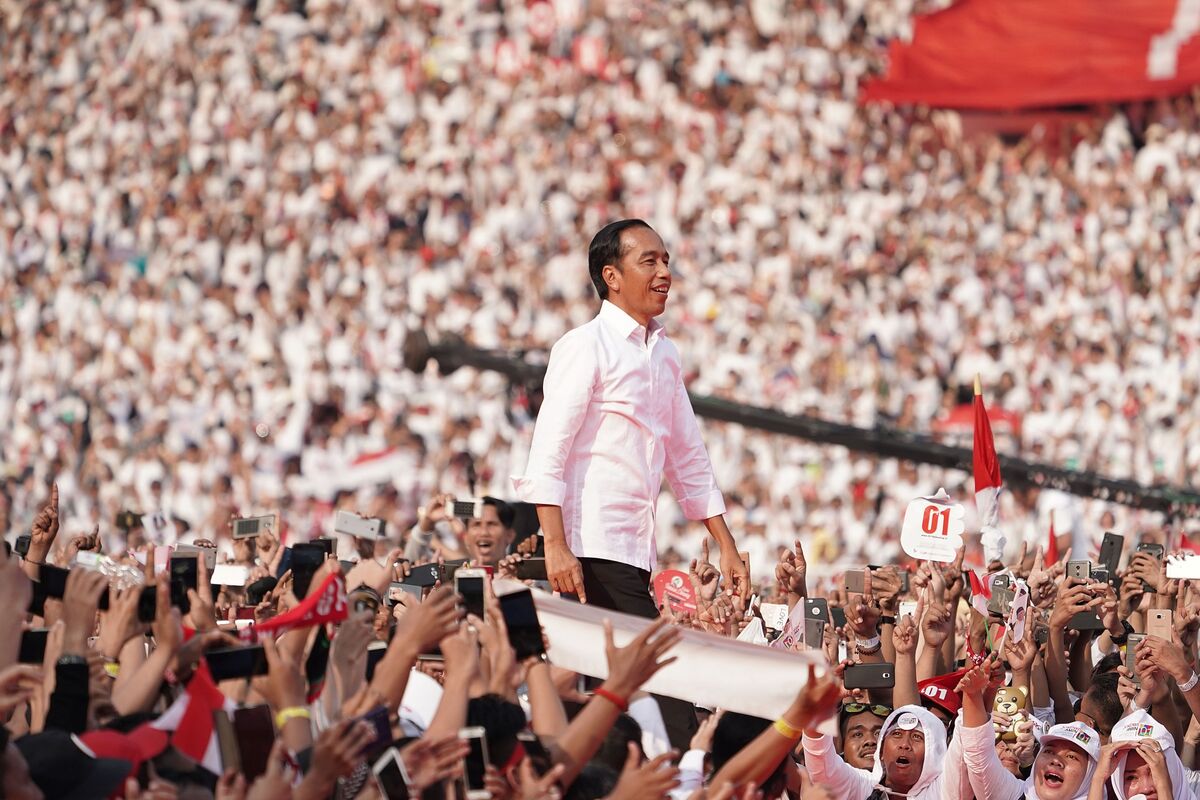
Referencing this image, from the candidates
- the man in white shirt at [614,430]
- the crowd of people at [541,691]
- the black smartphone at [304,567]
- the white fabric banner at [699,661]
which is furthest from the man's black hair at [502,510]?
the black smartphone at [304,567]

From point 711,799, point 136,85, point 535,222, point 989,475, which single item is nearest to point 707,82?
point 535,222

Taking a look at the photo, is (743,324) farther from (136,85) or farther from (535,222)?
(136,85)

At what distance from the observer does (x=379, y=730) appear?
373cm

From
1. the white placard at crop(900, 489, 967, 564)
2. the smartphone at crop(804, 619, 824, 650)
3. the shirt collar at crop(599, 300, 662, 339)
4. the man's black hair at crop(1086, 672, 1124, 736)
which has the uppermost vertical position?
the shirt collar at crop(599, 300, 662, 339)

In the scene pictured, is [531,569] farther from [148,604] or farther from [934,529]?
[148,604]

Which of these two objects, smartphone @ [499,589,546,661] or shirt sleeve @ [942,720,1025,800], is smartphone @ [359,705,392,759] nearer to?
smartphone @ [499,589,546,661]

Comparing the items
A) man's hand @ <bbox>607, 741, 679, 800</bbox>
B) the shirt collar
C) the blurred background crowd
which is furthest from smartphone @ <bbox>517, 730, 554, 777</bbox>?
the blurred background crowd

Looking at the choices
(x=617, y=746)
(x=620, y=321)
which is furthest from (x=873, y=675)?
(x=617, y=746)

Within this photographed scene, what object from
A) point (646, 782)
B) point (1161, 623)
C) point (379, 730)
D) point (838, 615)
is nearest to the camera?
point (646, 782)

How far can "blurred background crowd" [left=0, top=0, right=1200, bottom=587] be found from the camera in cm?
1566

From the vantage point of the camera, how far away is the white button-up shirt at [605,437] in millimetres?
5398

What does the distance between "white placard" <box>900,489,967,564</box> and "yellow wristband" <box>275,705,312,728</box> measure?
277 centimetres

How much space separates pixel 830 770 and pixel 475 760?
174 cm

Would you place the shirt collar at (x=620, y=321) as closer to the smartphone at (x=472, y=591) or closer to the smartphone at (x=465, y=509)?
the smartphone at (x=472, y=591)
